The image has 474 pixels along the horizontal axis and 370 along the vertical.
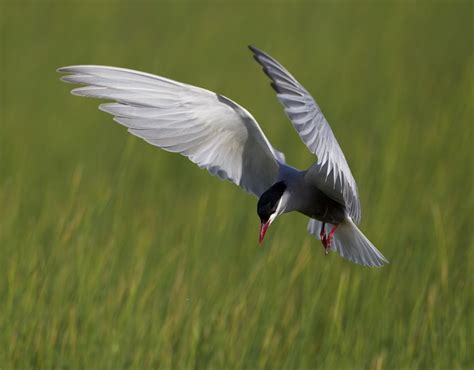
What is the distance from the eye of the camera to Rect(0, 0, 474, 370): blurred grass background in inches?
116

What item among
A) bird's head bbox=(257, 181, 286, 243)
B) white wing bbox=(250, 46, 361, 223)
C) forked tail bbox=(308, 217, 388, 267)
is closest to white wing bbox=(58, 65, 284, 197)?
bird's head bbox=(257, 181, 286, 243)

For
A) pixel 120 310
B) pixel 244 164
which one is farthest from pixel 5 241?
pixel 244 164

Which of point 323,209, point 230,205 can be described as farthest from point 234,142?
point 230,205

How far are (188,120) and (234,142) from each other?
0.20 metres

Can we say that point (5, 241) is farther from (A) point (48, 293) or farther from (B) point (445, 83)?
(B) point (445, 83)

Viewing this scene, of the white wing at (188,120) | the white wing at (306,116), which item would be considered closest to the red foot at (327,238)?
the white wing at (188,120)

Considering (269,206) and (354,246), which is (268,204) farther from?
(354,246)

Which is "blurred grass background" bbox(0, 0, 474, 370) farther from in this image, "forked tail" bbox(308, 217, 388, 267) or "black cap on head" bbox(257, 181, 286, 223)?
"black cap on head" bbox(257, 181, 286, 223)

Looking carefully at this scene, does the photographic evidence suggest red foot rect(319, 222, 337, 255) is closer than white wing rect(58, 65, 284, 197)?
No

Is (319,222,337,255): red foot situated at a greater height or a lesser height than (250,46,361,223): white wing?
lesser

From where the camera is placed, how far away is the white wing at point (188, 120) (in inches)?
106

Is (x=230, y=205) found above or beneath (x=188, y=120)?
beneath

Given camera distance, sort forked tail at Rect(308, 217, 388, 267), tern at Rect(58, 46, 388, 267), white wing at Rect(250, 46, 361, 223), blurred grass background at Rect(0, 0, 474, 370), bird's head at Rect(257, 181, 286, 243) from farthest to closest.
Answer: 1. forked tail at Rect(308, 217, 388, 267)
2. blurred grass background at Rect(0, 0, 474, 370)
3. bird's head at Rect(257, 181, 286, 243)
4. tern at Rect(58, 46, 388, 267)
5. white wing at Rect(250, 46, 361, 223)

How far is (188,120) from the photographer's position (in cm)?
289
